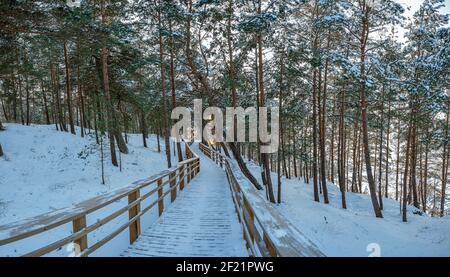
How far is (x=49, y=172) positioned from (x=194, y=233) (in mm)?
10397

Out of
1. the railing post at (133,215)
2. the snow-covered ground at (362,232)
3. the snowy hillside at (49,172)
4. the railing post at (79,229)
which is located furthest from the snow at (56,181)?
the snow-covered ground at (362,232)

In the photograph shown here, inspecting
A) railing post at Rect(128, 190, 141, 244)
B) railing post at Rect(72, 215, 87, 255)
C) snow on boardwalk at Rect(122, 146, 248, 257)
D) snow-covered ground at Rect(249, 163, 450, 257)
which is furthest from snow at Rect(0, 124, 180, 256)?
snow-covered ground at Rect(249, 163, 450, 257)

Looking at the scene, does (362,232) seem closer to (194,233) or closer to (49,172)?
(194,233)

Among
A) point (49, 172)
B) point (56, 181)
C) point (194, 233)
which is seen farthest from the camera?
point (49, 172)

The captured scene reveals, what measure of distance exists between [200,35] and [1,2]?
9414 millimetres

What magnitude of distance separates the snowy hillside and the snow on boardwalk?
489cm

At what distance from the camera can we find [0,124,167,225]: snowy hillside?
938cm

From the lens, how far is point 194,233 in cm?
530

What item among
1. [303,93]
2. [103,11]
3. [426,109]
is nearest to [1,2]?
[103,11]

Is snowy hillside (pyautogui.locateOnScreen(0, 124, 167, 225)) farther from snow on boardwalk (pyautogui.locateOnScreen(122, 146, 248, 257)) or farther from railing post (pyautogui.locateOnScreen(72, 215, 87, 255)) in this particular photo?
railing post (pyautogui.locateOnScreen(72, 215, 87, 255))

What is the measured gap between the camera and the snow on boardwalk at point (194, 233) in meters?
4.41

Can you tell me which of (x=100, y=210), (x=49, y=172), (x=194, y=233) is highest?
(x=49, y=172)

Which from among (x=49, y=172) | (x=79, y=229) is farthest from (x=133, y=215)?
(x=49, y=172)
